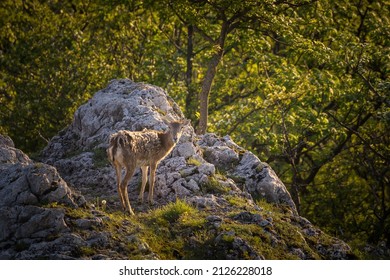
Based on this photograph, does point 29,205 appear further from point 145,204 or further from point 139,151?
point 145,204

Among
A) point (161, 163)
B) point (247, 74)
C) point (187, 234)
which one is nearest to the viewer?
point (187, 234)

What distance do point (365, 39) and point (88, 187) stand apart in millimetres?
16991

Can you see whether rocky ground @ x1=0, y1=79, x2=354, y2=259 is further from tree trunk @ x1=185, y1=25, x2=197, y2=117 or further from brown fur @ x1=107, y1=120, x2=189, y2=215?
tree trunk @ x1=185, y1=25, x2=197, y2=117

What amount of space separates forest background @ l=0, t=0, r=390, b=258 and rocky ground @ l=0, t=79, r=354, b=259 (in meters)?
4.10

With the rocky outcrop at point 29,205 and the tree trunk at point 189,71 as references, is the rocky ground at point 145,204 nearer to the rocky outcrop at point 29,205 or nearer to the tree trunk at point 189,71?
the rocky outcrop at point 29,205

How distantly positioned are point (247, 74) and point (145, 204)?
45.0 feet

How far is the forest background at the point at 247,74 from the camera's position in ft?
74.7

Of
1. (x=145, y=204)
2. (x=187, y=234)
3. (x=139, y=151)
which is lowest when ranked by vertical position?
(x=187, y=234)

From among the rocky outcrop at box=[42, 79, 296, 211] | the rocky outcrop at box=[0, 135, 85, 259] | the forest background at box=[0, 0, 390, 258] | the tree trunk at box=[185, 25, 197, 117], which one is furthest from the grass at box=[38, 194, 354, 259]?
the tree trunk at box=[185, 25, 197, 117]

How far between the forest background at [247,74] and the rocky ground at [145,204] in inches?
162

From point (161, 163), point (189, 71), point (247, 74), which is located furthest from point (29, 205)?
→ point (247, 74)

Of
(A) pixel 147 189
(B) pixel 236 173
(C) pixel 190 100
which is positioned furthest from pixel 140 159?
(C) pixel 190 100

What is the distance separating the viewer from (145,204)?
15883mm

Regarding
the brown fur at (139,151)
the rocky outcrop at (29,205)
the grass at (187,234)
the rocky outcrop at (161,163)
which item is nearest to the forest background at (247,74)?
the rocky outcrop at (161,163)
